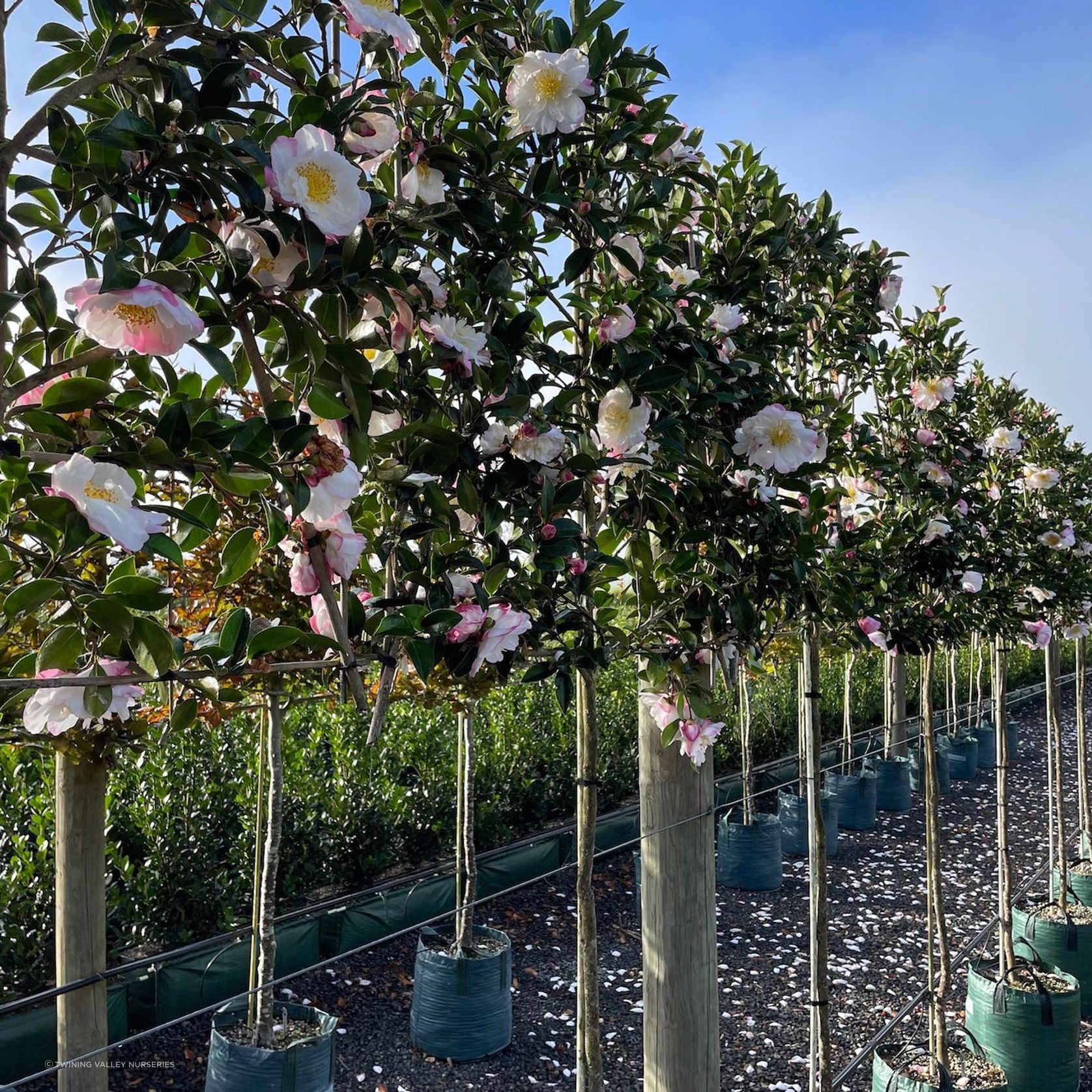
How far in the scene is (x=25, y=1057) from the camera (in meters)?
2.93

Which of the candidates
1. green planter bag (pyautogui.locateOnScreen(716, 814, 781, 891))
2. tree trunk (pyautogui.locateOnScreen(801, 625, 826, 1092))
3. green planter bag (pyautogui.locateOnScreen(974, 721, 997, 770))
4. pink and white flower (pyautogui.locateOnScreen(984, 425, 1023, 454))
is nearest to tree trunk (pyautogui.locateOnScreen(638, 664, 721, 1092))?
tree trunk (pyautogui.locateOnScreen(801, 625, 826, 1092))

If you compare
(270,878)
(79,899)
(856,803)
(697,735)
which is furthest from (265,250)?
(856,803)

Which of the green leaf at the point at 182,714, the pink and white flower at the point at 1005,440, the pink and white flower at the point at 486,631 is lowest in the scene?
the green leaf at the point at 182,714

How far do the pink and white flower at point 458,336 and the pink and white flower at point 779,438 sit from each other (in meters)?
0.74

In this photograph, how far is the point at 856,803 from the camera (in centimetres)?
668

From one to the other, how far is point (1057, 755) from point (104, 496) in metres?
5.10

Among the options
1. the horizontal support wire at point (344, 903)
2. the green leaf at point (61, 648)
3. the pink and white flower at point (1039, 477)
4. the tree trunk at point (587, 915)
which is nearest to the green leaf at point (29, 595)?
the green leaf at point (61, 648)

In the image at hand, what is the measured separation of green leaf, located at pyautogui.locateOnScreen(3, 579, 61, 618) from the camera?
71 cm

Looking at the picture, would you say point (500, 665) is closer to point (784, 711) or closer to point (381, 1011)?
point (381, 1011)

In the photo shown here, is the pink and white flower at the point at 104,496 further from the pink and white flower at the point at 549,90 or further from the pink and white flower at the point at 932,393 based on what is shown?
the pink and white flower at the point at 932,393

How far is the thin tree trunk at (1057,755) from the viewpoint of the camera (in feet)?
14.3

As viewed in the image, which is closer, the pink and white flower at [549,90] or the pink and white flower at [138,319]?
the pink and white flower at [138,319]

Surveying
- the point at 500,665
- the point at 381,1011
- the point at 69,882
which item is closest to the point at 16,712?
the point at 69,882

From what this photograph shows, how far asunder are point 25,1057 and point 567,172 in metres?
3.14
